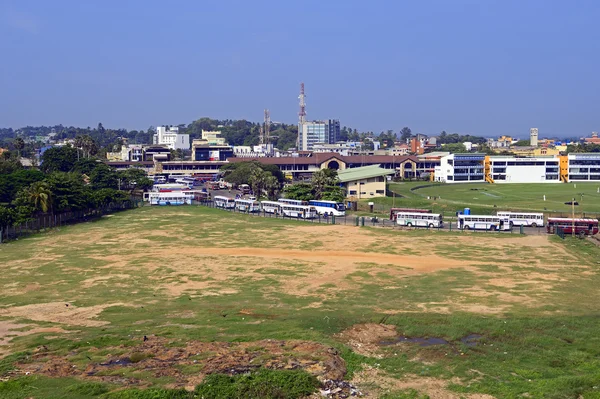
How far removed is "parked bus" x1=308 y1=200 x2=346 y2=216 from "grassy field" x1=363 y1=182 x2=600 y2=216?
11324mm

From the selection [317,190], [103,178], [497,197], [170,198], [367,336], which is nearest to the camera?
[367,336]

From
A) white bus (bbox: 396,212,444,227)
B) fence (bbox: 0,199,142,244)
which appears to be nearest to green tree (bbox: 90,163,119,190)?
fence (bbox: 0,199,142,244)

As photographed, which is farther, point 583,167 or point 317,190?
point 583,167

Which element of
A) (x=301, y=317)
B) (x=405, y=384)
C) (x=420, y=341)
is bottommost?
(x=405, y=384)

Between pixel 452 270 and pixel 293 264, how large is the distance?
11.8m

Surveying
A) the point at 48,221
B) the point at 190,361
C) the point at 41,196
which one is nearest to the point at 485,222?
the point at 190,361

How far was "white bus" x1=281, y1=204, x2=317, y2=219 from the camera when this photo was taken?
2992 inches

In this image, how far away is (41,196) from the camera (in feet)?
214

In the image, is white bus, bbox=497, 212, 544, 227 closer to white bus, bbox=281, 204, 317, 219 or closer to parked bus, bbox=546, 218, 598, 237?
parked bus, bbox=546, 218, 598, 237

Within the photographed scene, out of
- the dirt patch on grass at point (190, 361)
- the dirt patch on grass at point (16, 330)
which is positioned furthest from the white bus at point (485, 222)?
the dirt patch on grass at point (16, 330)

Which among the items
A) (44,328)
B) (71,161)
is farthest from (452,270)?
(71,161)

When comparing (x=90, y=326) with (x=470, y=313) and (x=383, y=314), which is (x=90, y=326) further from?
(x=470, y=313)

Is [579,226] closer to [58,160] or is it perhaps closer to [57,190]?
[57,190]

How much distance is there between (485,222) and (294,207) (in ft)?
79.7
